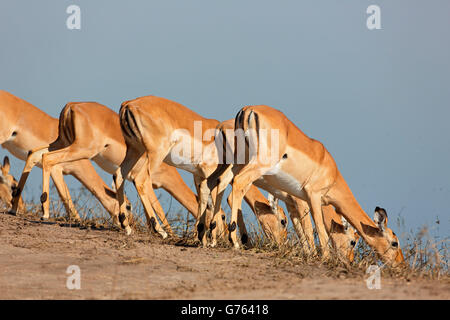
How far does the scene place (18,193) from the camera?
1419 centimetres

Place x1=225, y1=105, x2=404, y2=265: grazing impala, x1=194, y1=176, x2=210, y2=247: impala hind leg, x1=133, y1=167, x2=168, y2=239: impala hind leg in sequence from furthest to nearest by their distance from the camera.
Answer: x1=133, y1=167, x2=168, y2=239: impala hind leg
x1=194, y1=176, x2=210, y2=247: impala hind leg
x1=225, y1=105, x2=404, y2=265: grazing impala

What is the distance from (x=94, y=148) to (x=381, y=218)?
5686 millimetres

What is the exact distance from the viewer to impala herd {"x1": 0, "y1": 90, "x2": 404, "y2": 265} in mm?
11320

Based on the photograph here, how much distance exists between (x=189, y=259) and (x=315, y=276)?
1.93 m

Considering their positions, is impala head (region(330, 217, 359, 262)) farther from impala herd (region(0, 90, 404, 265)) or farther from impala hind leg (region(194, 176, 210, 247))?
impala hind leg (region(194, 176, 210, 247))

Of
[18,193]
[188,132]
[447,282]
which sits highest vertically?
[188,132]

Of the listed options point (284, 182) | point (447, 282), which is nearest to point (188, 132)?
point (284, 182)

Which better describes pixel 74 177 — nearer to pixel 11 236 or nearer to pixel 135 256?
pixel 11 236

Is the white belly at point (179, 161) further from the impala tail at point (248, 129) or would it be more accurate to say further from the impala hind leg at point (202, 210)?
the impala tail at point (248, 129)

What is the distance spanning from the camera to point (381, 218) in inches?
485

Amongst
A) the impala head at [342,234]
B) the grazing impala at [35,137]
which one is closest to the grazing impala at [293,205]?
the impala head at [342,234]

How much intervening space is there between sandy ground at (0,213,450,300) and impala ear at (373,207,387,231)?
2836 millimetres

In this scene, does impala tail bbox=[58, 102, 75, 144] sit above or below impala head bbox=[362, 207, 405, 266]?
above

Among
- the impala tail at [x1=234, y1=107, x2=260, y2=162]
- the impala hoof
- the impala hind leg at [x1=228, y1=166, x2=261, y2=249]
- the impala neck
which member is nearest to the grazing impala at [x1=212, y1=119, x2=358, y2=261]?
the impala tail at [x1=234, y1=107, x2=260, y2=162]
